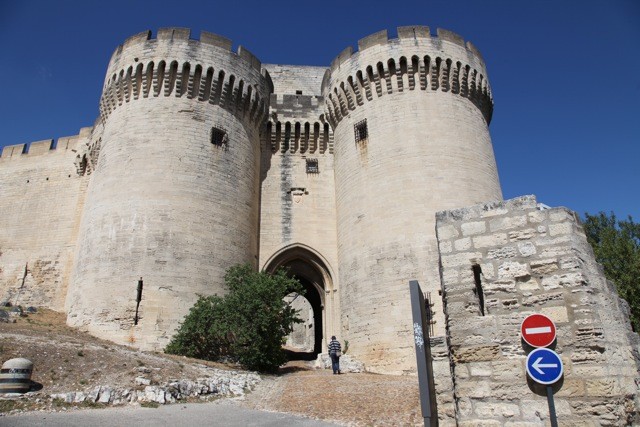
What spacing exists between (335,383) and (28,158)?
16.9 metres

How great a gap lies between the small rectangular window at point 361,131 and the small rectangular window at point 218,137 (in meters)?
4.19

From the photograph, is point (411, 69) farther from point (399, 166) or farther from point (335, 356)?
point (335, 356)

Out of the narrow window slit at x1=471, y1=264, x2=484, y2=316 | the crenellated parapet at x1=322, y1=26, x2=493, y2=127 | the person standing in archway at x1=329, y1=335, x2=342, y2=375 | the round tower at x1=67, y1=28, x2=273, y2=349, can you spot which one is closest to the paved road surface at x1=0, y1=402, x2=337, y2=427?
the narrow window slit at x1=471, y1=264, x2=484, y2=316

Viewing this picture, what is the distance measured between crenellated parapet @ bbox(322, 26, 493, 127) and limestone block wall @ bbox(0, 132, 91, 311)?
1080 cm

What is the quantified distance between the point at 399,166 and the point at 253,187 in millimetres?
4912

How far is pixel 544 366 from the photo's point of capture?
367 centimetres

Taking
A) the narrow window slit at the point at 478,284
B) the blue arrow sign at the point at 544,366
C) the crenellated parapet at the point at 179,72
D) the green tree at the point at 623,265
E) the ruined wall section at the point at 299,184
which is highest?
the crenellated parapet at the point at 179,72

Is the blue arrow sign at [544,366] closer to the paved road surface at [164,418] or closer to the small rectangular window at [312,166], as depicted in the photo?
the paved road surface at [164,418]

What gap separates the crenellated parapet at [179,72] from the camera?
47.2 feet

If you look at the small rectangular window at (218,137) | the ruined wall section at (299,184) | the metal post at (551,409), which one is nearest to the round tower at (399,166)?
the ruined wall section at (299,184)

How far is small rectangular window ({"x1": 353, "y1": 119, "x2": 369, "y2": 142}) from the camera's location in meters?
15.0

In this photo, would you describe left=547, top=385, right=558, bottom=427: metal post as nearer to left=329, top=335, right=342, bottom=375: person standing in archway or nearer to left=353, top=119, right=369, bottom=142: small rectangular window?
left=329, top=335, right=342, bottom=375: person standing in archway

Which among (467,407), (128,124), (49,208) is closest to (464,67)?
(128,124)

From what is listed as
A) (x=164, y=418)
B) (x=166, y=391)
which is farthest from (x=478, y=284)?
(x=166, y=391)
